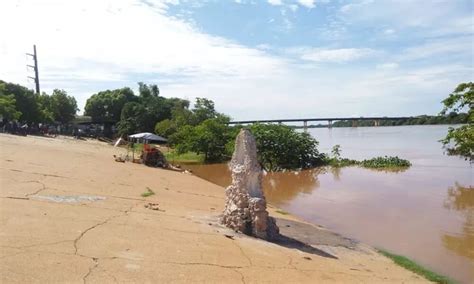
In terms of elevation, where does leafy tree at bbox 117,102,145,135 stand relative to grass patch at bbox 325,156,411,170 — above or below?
above

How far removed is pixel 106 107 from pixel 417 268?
218 feet

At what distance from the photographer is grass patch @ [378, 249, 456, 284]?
9595 mm

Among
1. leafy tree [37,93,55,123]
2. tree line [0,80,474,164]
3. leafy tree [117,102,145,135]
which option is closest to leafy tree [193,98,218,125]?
tree line [0,80,474,164]

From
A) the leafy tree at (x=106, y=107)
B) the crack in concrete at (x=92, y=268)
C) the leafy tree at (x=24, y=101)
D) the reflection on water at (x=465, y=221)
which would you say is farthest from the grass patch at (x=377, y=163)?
the leafy tree at (x=106, y=107)

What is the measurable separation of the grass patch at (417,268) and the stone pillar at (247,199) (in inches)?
118

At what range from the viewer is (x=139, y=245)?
7664 millimetres

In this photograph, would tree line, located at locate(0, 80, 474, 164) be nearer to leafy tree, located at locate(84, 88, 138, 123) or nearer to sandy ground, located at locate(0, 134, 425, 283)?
leafy tree, located at locate(84, 88, 138, 123)

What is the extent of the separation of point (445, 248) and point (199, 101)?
4632 centimetres

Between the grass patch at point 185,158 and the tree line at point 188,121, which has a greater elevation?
the tree line at point 188,121

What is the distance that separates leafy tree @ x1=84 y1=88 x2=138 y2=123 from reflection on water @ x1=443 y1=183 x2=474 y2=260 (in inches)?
2178

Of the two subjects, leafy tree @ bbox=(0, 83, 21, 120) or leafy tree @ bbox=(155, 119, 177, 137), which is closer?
leafy tree @ bbox=(0, 83, 21, 120)

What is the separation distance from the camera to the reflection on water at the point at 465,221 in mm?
12777

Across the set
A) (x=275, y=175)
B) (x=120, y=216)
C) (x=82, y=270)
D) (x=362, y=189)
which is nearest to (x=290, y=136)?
(x=275, y=175)

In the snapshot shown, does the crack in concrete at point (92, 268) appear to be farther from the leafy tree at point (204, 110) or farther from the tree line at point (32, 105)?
the leafy tree at point (204, 110)
